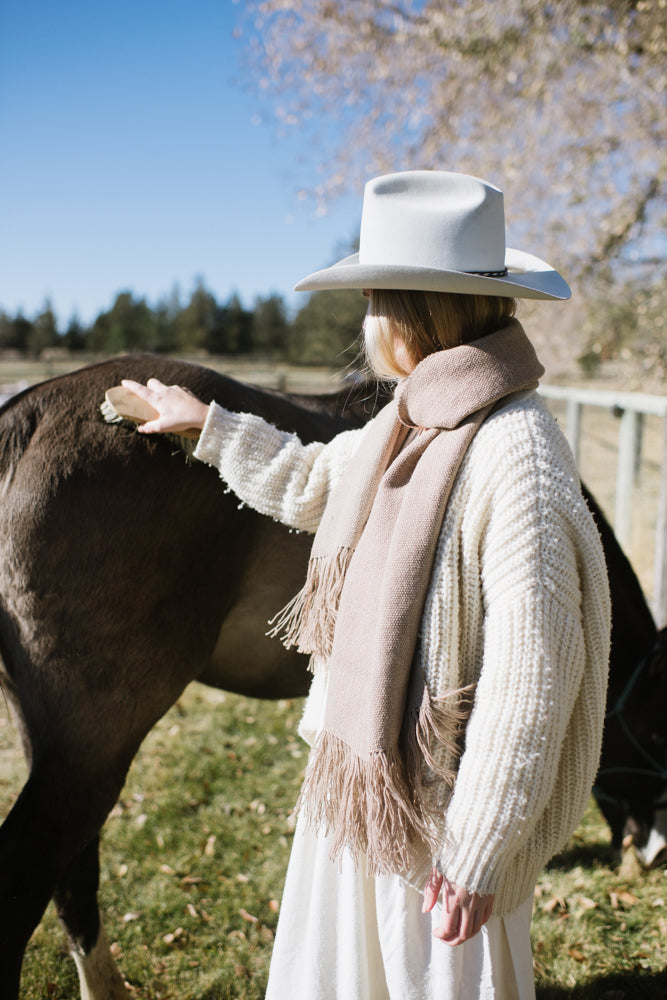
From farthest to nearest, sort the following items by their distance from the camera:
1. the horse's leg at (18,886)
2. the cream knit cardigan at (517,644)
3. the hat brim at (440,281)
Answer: the horse's leg at (18,886), the hat brim at (440,281), the cream knit cardigan at (517,644)

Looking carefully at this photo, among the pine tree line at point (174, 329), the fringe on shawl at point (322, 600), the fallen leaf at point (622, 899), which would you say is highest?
the pine tree line at point (174, 329)

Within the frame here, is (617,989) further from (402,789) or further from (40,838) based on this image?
(40,838)

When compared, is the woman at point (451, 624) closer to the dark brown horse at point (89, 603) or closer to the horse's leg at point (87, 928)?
the dark brown horse at point (89, 603)

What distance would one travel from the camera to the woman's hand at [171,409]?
6.28 ft

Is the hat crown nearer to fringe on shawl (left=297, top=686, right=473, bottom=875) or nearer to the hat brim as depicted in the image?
the hat brim

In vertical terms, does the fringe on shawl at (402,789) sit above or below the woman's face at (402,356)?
below

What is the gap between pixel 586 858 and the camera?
298 centimetres

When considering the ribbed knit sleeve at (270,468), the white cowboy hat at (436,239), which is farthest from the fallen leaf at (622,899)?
the white cowboy hat at (436,239)

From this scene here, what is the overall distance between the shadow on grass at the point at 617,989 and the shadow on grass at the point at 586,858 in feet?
1.89

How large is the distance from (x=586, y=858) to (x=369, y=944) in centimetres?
182

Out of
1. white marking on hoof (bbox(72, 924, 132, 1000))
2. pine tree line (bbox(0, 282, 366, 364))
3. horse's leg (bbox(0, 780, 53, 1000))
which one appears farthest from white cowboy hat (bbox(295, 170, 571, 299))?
pine tree line (bbox(0, 282, 366, 364))

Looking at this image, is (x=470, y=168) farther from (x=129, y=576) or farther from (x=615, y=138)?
(x=129, y=576)

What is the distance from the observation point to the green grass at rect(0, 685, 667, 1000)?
241cm

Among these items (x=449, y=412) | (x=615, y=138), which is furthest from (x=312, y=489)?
(x=615, y=138)
